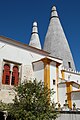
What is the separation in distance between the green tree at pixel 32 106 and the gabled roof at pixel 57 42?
22350 mm

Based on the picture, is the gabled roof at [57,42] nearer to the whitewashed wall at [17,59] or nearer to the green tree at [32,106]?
the whitewashed wall at [17,59]

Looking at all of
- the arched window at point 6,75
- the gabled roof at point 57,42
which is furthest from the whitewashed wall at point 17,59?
the gabled roof at point 57,42

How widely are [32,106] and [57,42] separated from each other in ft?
93.7

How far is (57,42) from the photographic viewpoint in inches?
1544

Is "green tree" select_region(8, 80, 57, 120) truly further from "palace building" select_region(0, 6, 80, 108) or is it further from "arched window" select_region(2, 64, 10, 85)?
"arched window" select_region(2, 64, 10, 85)

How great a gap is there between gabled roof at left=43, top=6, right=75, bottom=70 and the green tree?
2235cm

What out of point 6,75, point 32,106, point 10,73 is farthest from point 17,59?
point 32,106

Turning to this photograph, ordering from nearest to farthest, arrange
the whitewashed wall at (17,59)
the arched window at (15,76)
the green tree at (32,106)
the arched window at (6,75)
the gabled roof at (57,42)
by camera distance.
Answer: the green tree at (32,106)
the whitewashed wall at (17,59)
the arched window at (6,75)
the arched window at (15,76)
the gabled roof at (57,42)

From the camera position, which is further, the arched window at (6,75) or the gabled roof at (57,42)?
the gabled roof at (57,42)

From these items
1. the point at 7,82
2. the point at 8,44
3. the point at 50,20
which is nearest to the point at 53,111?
the point at 7,82

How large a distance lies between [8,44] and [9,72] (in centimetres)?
291

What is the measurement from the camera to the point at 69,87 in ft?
68.1

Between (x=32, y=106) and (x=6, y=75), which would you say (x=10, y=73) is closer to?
(x=6, y=75)

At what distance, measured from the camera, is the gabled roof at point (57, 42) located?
36.5m
